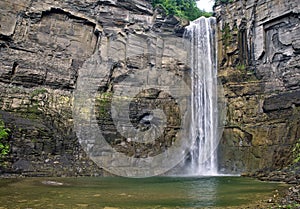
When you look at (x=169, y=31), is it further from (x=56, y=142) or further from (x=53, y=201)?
(x=53, y=201)

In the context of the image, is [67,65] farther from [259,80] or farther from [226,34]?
[259,80]

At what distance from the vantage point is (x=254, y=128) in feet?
75.2

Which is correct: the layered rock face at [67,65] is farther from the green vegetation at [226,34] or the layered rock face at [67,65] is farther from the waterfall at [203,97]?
the green vegetation at [226,34]

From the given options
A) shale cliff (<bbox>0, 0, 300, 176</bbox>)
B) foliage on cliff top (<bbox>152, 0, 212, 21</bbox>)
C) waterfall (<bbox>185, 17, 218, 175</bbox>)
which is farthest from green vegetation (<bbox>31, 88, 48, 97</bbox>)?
foliage on cliff top (<bbox>152, 0, 212, 21</bbox>)

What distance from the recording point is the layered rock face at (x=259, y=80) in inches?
846

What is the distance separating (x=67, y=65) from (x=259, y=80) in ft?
46.5

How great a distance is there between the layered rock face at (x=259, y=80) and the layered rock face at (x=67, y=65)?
156 inches

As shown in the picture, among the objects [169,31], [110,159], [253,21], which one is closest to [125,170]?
[110,159]

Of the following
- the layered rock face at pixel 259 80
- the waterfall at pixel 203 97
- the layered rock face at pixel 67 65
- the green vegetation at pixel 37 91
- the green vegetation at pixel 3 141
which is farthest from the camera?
the waterfall at pixel 203 97

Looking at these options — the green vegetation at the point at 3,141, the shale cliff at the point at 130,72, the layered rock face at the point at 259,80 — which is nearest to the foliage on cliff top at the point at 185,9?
the shale cliff at the point at 130,72

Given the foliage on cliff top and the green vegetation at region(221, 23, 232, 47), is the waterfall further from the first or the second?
the foliage on cliff top

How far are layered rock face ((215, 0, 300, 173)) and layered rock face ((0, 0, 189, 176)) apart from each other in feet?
13.0

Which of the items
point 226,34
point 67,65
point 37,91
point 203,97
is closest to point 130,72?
point 67,65

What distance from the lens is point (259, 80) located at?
24.4 m
